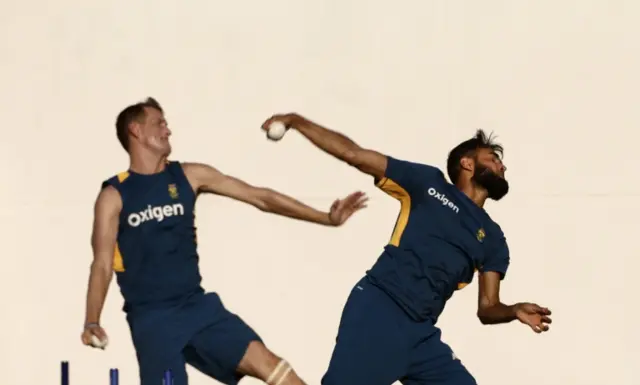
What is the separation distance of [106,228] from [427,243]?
65.2 inches

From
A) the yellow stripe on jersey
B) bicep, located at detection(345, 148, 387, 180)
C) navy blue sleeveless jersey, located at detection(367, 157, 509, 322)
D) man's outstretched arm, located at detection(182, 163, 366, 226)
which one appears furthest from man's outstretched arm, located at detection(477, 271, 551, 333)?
man's outstretched arm, located at detection(182, 163, 366, 226)

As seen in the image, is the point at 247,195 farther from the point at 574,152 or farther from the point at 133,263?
the point at 574,152

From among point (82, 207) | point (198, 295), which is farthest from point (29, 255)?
point (198, 295)

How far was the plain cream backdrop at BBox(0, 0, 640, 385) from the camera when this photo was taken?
11.1 m

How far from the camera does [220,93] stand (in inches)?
438

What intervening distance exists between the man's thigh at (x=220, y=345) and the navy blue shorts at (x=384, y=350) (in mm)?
553

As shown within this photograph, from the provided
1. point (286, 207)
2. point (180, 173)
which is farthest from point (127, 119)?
point (286, 207)

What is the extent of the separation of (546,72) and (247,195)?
3124 mm

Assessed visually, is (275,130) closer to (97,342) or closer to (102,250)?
(102,250)

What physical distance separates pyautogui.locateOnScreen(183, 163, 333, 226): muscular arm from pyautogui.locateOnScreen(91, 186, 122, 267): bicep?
446 millimetres

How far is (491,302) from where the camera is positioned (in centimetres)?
937

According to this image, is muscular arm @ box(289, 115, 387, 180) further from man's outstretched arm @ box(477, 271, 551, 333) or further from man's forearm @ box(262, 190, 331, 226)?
man's outstretched arm @ box(477, 271, 551, 333)

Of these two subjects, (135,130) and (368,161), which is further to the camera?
(368,161)

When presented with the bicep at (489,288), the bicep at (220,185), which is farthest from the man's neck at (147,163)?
the bicep at (489,288)
